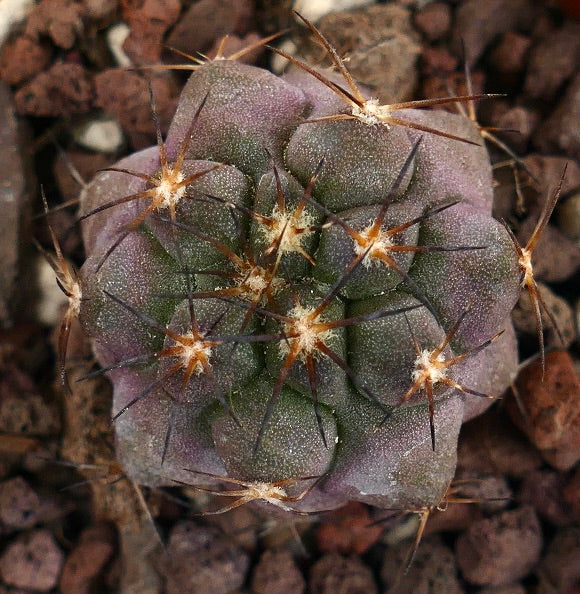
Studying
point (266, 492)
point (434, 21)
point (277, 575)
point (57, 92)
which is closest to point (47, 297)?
point (57, 92)

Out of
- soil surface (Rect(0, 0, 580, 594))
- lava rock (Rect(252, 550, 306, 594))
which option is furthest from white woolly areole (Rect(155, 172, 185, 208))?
lava rock (Rect(252, 550, 306, 594))

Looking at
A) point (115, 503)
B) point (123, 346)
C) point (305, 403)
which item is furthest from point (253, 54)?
point (115, 503)

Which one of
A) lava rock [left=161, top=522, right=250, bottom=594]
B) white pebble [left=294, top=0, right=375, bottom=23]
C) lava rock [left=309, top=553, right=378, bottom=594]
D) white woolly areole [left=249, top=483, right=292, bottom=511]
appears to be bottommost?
lava rock [left=309, top=553, right=378, bottom=594]

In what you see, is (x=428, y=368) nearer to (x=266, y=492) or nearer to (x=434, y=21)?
(x=266, y=492)

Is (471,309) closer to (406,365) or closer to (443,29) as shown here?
(406,365)

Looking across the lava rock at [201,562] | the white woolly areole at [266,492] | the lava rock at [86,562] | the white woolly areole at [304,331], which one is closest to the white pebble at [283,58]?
the white woolly areole at [304,331]

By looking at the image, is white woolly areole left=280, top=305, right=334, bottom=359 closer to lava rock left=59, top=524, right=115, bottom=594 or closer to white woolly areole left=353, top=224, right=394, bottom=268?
white woolly areole left=353, top=224, right=394, bottom=268

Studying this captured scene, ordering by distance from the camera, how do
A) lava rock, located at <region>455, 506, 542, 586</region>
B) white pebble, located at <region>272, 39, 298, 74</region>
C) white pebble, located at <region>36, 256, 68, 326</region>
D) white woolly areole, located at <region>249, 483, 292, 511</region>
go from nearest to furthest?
white woolly areole, located at <region>249, 483, 292, 511</region> → lava rock, located at <region>455, 506, 542, 586</region> → white pebble, located at <region>272, 39, 298, 74</region> → white pebble, located at <region>36, 256, 68, 326</region>
